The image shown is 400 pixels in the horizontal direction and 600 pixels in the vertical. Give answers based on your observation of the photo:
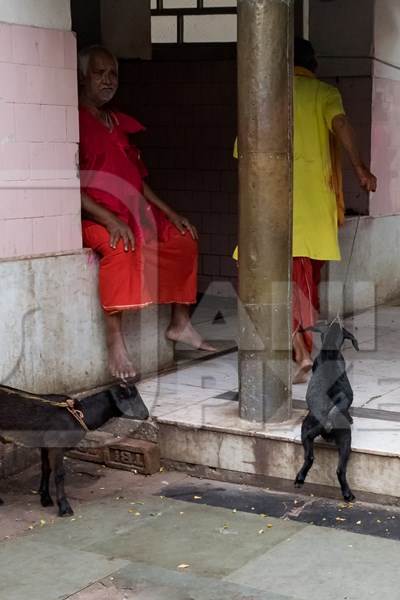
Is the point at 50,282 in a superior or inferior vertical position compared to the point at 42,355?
superior

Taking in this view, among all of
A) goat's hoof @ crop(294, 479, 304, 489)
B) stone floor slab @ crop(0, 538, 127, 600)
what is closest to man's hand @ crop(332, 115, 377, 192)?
goat's hoof @ crop(294, 479, 304, 489)

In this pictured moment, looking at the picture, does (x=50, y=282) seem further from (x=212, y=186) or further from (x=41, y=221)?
(x=212, y=186)

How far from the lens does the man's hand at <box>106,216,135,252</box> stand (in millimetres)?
6219

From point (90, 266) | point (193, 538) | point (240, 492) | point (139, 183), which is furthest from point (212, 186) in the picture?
point (193, 538)

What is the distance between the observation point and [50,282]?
595 centimetres

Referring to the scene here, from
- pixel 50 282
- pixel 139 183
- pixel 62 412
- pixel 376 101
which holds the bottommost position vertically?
pixel 62 412

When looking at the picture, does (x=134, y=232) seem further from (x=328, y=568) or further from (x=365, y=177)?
(x=328, y=568)

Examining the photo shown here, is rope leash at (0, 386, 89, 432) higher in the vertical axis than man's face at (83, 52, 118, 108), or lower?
lower

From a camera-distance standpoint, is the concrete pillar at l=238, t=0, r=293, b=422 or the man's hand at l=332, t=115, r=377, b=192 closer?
the concrete pillar at l=238, t=0, r=293, b=422

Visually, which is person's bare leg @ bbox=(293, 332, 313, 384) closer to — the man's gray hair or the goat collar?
the goat collar

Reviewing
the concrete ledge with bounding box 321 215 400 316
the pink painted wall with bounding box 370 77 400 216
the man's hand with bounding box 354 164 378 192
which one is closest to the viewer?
the man's hand with bounding box 354 164 378 192

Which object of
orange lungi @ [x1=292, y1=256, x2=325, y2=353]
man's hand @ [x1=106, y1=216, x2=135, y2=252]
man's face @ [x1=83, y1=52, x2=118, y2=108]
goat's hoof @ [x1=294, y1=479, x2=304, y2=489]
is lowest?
goat's hoof @ [x1=294, y1=479, x2=304, y2=489]

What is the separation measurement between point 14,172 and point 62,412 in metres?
1.47

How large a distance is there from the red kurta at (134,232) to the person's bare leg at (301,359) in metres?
0.81
